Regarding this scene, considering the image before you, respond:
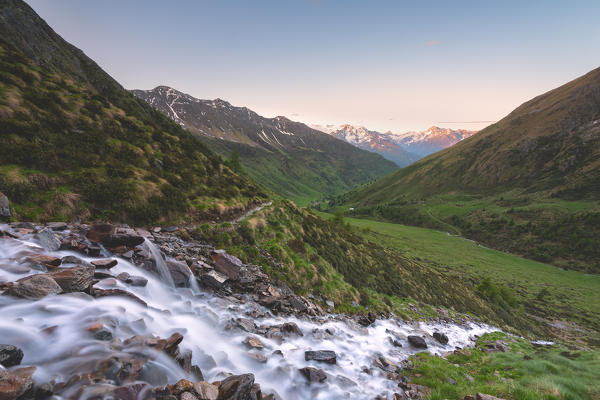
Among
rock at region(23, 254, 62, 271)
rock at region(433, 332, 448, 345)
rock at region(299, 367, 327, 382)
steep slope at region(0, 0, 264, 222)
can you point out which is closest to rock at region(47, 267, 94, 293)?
rock at region(23, 254, 62, 271)

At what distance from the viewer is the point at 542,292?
83.3m

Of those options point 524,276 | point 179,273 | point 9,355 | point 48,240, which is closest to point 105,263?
point 48,240

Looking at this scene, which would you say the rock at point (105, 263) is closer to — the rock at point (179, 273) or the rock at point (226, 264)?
the rock at point (179, 273)

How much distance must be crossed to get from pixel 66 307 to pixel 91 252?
4228 millimetres

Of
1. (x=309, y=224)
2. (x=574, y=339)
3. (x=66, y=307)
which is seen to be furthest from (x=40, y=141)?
(x=574, y=339)

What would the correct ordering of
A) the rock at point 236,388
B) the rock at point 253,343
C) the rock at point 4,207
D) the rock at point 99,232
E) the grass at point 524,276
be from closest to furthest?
the rock at point 236,388, the rock at point 253,343, the rock at point 4,207, the rock at point 99,232, the grass at point 524,276

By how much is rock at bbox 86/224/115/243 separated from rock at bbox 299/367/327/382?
12.6 meters

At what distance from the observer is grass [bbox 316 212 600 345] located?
227ft

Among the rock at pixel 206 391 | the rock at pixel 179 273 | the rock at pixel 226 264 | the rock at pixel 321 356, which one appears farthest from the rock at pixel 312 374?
the rock at pixel 179 273

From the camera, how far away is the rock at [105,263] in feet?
35.1

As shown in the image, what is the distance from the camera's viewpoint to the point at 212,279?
14.4 m

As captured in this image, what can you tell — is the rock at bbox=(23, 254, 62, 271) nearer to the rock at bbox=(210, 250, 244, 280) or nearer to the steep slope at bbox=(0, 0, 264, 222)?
the steep slope at bbox=(0, 0, 264, 222)

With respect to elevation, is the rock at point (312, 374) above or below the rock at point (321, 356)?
above

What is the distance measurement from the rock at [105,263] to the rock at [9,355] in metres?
5.44
